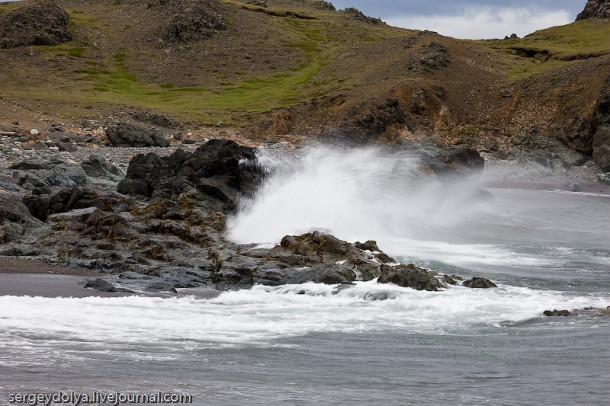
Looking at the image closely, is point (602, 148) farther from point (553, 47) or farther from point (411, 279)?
point (411, 279)

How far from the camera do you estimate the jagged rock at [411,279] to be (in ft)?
59.6

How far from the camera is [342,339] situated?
43.7 feet

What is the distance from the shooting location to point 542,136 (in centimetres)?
6006

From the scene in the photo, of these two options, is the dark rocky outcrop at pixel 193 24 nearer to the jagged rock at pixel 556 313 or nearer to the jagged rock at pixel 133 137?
the jagged rock at pixel 133 137

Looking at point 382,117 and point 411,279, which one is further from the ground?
point 382,117

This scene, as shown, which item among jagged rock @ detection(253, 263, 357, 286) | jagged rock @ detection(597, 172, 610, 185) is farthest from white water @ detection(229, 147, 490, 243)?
jagged rock @ detection(597, 172, 610, 185)

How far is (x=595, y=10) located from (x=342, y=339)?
103 meters

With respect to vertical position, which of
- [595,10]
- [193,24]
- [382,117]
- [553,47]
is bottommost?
[382,117]

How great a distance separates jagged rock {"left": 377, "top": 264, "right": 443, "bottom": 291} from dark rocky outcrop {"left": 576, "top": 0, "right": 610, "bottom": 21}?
3664 inches

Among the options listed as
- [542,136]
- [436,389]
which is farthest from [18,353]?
[542,136]

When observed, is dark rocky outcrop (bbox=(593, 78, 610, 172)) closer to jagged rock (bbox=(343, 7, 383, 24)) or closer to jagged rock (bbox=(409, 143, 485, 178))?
jagged rock (bbox=(409, 143, 485, 178))

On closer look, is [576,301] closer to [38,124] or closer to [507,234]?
[507,234]

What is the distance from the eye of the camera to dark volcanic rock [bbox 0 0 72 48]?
297 feet

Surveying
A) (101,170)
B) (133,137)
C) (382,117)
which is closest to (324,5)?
(382,117)
